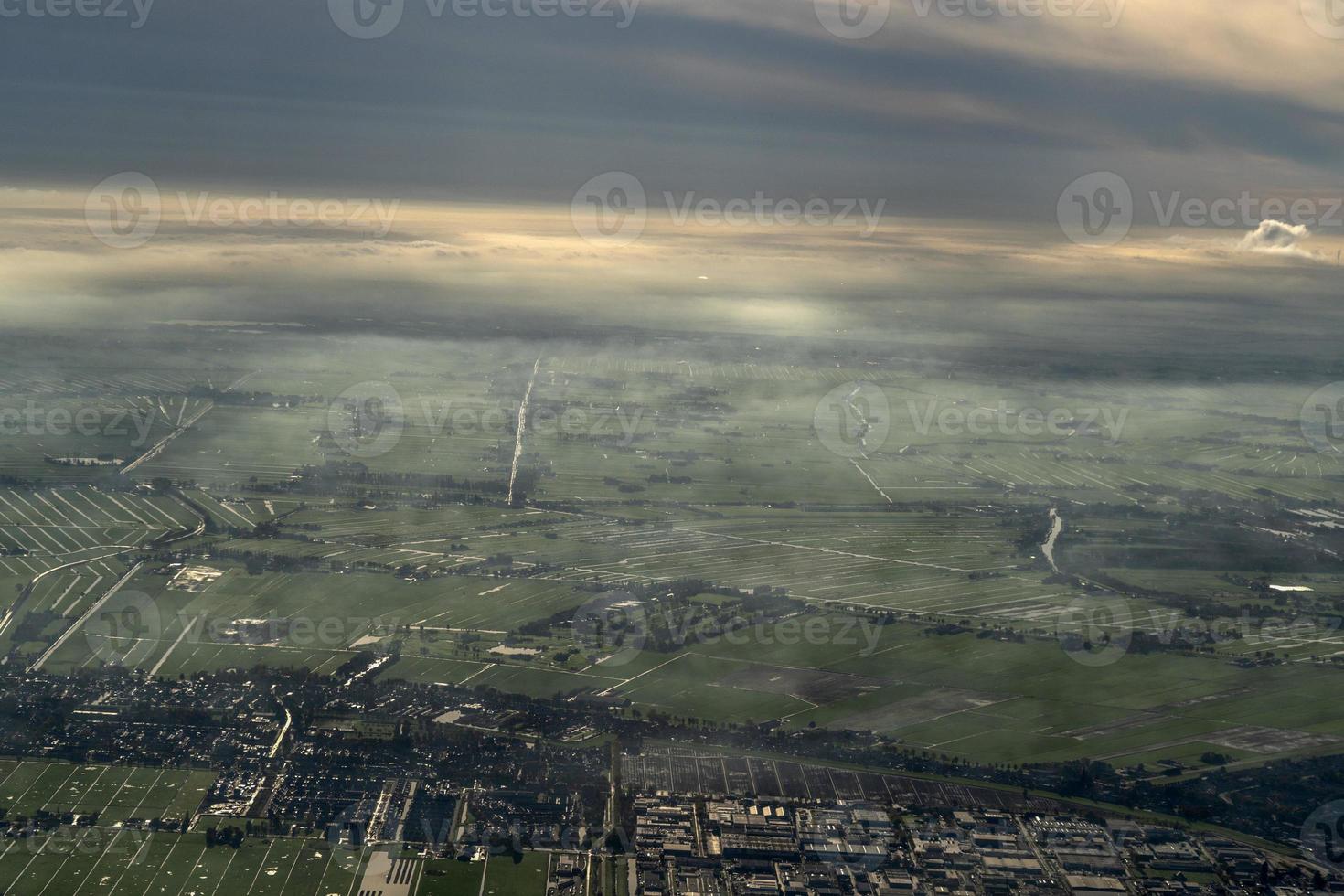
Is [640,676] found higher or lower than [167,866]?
higher

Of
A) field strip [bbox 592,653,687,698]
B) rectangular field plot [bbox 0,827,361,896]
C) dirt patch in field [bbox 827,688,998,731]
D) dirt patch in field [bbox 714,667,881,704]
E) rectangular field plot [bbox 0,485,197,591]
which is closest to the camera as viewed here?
rectangular field plot [bbox 0,827,361,896]

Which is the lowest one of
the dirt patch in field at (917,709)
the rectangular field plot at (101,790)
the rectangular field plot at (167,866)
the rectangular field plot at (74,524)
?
the rectangular field plot at (167,866)

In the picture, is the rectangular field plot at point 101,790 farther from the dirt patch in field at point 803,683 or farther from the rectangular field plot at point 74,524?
the dirt patch in field at point 803,683

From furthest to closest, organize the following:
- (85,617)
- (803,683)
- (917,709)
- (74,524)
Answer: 1. (74,524)
2. (85,617)
3. (803,683)
4. (917,709)

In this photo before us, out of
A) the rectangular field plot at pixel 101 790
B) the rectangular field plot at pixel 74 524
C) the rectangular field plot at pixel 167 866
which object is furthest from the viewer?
the rectangular field plot at pixel 74 524

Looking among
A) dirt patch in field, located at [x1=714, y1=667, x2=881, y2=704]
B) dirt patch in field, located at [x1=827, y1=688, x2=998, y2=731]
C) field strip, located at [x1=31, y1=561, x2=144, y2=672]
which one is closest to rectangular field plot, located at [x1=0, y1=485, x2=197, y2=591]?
field strip, located at [x1=31, y1=561, x2=144, y2=672]

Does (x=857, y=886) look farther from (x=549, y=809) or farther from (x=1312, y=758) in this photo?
(x=1312, y=758)

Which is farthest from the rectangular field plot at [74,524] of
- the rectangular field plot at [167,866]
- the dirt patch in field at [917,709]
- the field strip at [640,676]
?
the dirt patch in field at [917,709]

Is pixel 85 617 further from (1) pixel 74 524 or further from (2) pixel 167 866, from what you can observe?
(2) pixel 167 866

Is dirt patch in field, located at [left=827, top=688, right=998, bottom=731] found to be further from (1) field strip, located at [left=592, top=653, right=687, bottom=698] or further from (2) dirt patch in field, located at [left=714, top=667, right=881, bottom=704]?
(1) field strip, located at [left=592, top=653, right=687, bottom=698]

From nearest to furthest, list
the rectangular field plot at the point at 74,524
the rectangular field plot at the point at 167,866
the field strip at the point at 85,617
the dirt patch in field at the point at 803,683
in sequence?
the rectangular field plot at the point at 167,866, the dirt patch in field at the point at 803,683, the field strip at the point at 85,617, the rectangular field plot at the point at 74,524

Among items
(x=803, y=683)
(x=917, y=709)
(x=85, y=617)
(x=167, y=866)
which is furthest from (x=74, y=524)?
(x=917, y=709)
